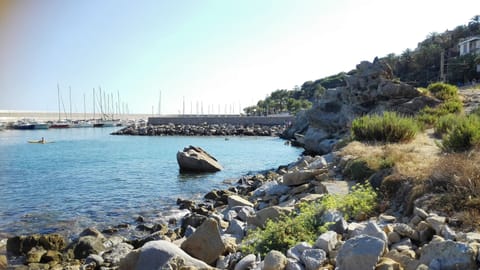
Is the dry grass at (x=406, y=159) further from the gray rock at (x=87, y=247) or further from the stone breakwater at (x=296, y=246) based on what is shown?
the gray rock at (x=87, y=247)

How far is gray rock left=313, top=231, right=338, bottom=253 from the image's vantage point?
6195 millimetres

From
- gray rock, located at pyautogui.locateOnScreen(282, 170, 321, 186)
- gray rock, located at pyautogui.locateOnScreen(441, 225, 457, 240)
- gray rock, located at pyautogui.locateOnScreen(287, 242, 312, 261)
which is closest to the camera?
gray rock, located at pyautogui.locateOnScreen(441, 225, 457, 240)

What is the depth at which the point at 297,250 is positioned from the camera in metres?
6.32

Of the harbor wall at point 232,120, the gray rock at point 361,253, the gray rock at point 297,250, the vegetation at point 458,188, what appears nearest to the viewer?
the gray rock at point 361,253

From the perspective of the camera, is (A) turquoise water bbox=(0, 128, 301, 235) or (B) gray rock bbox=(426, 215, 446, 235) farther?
(A) turquoise water bbox=(0, 128, 301, 235)

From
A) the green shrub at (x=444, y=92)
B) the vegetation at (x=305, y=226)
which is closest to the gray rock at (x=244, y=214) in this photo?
the vegetation at (x=305, y=226)

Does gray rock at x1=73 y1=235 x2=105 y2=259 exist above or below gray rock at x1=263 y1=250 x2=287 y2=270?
below

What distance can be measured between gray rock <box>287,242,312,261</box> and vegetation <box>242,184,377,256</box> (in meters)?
0.55

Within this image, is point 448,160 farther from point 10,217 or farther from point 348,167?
point 10,217

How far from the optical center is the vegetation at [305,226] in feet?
23.3

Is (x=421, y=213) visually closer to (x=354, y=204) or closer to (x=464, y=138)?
(x=354, y=204)

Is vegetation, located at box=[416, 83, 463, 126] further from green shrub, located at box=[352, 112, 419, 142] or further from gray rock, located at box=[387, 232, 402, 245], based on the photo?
gray rock, located at box=[387, 232, 402, 245]

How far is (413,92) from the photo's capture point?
104ft

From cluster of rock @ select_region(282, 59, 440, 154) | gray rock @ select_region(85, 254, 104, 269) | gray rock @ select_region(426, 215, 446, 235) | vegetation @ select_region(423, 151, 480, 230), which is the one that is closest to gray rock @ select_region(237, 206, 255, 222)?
gray rock @ select_region(85, 254, 104, 269)
